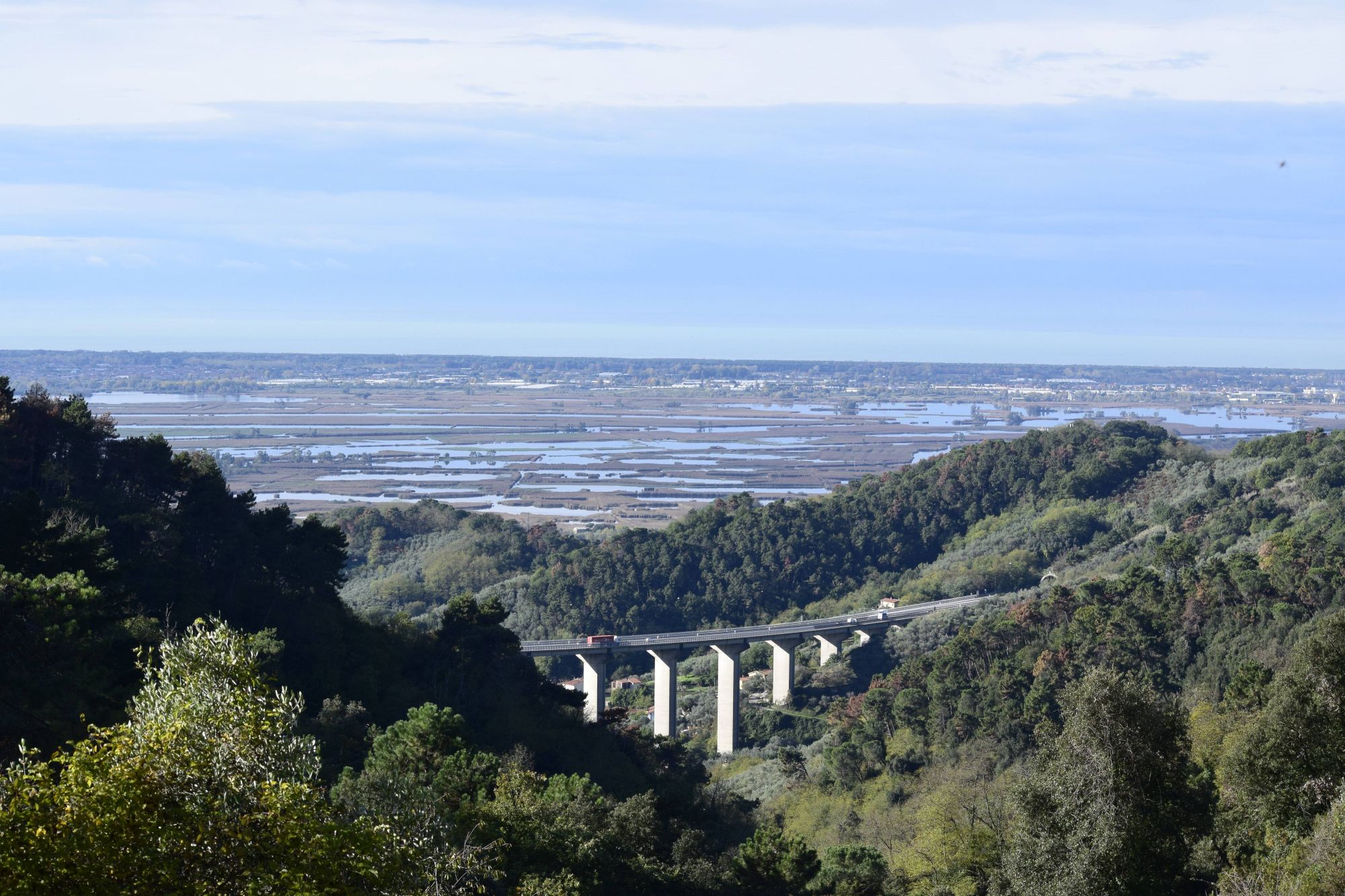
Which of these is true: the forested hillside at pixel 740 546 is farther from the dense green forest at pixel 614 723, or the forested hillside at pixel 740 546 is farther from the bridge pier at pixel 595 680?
the bridge pier at pixel 595 680

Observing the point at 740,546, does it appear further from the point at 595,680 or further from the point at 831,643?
the point at 595,680

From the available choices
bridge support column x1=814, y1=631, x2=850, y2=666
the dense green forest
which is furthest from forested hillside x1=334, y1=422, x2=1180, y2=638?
bridge support column x1=814, y1=631, x2=850, y2=666

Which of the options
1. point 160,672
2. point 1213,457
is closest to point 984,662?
point 160,672

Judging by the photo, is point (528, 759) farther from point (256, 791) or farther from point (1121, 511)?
point (1121, 511)

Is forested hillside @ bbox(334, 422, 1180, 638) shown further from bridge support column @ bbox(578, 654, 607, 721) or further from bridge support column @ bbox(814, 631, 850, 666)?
bridge support column @ bbox(578, 654, 607, 721)

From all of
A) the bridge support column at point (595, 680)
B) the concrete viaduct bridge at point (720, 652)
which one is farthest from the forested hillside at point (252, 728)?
the bridge support column at point (595, 680)

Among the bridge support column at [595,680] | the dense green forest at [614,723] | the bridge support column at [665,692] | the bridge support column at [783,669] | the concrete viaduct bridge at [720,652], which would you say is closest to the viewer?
the dense green forest at [614,723]
